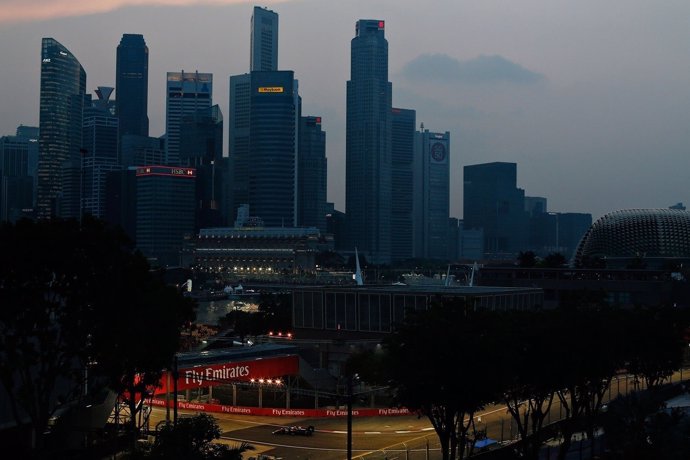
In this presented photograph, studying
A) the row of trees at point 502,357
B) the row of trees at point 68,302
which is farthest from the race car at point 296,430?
the row of trees at point 68,302

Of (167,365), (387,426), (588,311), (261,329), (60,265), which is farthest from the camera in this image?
(261,329)

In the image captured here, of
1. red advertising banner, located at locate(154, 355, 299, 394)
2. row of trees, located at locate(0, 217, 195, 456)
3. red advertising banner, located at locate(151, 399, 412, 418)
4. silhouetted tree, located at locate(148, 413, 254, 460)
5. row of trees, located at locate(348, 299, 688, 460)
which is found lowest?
red advertising banner, located at locate(151, 399, 412, 418)

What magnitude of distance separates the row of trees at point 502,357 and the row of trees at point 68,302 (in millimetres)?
12516

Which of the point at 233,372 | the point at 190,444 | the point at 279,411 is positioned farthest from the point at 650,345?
the point at 190,444

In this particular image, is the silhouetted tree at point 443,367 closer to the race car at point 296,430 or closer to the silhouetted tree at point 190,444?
the silhouetted tree at point 190,444

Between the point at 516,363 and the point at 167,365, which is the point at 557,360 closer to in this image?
the point at 516,363

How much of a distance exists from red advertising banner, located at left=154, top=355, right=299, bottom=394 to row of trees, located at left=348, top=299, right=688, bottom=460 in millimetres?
20000

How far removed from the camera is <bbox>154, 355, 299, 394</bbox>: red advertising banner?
62094 millimetres

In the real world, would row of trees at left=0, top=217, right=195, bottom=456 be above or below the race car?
above

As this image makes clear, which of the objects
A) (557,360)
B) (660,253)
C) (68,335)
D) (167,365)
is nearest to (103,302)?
(68,335)

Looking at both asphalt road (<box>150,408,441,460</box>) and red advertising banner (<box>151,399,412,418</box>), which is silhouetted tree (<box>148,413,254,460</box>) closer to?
asphalt road (<box>150,408,441,460</box>)

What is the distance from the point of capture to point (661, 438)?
37719mm

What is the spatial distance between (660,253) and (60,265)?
606ft

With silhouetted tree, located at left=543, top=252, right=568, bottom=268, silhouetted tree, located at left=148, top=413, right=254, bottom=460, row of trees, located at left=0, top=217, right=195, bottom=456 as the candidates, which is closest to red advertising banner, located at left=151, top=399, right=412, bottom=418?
silhouetted tree, located at left=148, top=413, right=254, bottom=460
